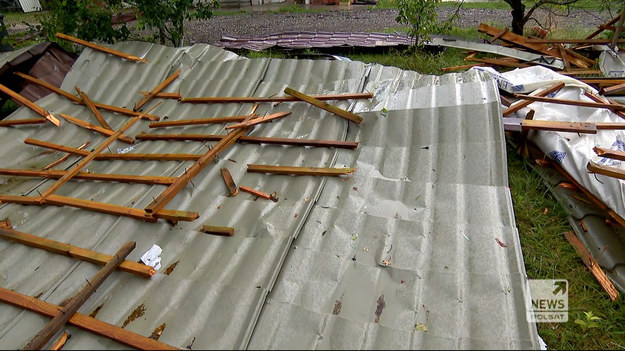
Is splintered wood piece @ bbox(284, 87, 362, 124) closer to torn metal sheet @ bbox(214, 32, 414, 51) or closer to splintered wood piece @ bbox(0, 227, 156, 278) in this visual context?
splintered wood piece @ bbox(0, 227, 156, 278)

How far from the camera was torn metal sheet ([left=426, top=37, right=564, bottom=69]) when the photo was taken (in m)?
6.05

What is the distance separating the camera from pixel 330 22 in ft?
36.9

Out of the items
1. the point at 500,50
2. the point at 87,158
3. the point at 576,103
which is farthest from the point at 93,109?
the point at 500,50

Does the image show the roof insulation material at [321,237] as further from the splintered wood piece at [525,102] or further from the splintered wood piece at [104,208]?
the splintered wood piece at [525,102]

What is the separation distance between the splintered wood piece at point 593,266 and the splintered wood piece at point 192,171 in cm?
330

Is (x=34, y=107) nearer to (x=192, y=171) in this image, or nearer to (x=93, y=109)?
(x=93, y=109)

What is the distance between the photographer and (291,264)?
2.33 meters

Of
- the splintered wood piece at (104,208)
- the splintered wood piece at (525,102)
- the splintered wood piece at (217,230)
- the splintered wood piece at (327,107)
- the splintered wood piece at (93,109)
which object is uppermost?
the splintered wood piece at (525,102)

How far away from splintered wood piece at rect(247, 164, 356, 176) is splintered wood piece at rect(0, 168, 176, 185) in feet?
2.51

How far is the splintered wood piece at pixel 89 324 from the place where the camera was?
72.5 inches

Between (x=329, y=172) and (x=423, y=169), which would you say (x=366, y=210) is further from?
(x=423, y=169)

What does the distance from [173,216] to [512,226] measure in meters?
2.54

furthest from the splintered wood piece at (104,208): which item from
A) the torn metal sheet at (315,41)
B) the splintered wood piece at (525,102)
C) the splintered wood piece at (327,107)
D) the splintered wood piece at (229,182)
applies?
the torn metal sheet at (315,41)

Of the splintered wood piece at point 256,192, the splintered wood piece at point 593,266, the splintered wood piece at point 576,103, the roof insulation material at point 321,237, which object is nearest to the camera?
the roof insulation material at point 321,237
